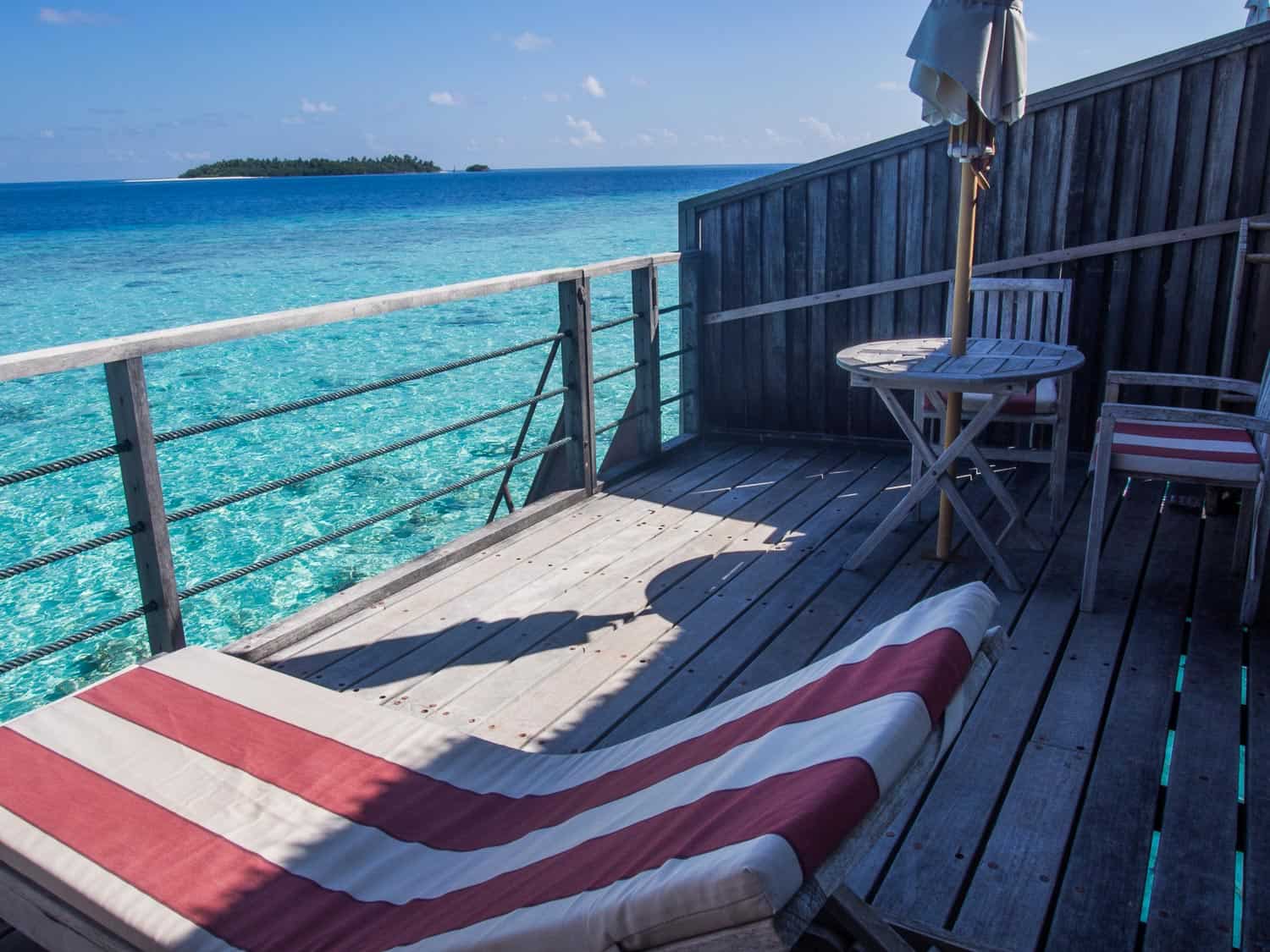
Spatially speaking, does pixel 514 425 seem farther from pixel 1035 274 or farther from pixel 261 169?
pixel 261 169

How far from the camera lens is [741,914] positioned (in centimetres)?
89

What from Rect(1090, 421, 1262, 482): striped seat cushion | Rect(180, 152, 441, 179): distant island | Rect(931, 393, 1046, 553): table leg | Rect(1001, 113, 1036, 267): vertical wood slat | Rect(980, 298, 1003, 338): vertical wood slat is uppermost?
Rect(180, 152, 441, 179): distant island

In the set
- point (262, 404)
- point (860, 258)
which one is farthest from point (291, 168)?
point (860, 258)

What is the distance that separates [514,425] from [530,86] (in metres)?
44.9

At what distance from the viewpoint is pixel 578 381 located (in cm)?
431

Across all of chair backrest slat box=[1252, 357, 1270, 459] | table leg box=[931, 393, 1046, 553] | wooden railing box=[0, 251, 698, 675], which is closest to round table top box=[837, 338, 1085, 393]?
table leg box=[931, 393, 1046, 553]

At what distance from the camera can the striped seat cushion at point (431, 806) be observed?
101 centimetres

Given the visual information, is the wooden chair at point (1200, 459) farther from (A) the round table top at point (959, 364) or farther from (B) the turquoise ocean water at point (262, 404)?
(B) the turquoise ocean water at point (262, 404)

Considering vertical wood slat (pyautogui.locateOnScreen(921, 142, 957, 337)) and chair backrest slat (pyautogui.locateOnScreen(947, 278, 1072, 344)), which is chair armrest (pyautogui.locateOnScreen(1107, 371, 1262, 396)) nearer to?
chair backrest slat (pyautogui.locateOnScreen(947, 278, 1072, 344))

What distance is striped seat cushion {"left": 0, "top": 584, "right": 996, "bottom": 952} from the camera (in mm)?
1013

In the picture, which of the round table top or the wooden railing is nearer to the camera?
the wooden railing

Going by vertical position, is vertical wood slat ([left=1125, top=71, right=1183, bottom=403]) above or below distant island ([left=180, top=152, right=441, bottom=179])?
below

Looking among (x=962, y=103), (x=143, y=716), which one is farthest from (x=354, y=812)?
(x=962, y=103)

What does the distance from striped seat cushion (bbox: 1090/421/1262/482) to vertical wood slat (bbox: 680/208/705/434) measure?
2.47m
